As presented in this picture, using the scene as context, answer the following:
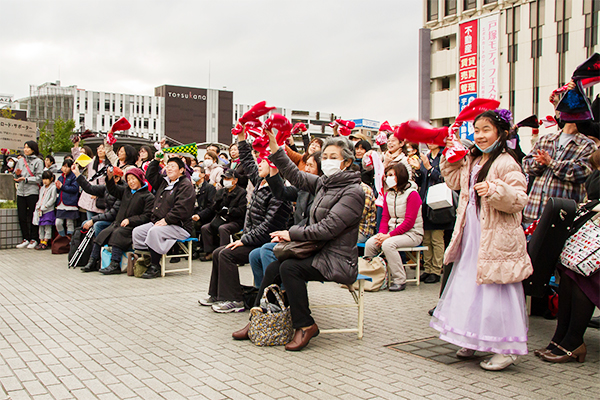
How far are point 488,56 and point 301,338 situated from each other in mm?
28748

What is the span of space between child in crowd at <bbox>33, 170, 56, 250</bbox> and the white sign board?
2.24 m

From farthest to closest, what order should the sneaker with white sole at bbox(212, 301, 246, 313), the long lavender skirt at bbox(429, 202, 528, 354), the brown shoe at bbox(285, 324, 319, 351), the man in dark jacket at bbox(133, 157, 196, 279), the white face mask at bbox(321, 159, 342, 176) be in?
the man in dark jacket at bbox(133, 157, 196, 279) → the sneaker with white sole at bbox(212, 301, 246, 313) → the white face mask at bbox(321, 159, 342, 176) → the brown shoe at bbox(285, 324, 319, 351) → the long lavender skirt at bbox(429, 202, 528, 354)

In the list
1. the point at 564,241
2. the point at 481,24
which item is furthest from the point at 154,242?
the point at 481,24

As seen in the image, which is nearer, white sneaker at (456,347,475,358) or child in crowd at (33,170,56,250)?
white sneaker at (456,347,475,358)

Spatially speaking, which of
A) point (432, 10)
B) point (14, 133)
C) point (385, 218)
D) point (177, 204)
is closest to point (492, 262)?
point (385, 218)

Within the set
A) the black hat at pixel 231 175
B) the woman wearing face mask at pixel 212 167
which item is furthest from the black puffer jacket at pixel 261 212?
the woman wearing face mask at pixel 212 167

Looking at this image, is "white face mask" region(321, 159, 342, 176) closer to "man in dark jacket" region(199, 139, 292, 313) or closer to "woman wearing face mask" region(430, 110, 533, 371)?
"woman wearing face mask" region(430, 110, 533, 371)

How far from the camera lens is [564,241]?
4.57 m

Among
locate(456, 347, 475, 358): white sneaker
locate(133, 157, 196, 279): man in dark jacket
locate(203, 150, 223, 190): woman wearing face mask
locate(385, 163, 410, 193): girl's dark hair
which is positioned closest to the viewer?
locate(456, 347, 475, 358): white sneaker

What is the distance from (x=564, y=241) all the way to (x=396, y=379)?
1.95 m

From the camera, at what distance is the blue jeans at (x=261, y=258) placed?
5965 mm

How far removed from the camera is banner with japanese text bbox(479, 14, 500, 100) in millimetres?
28797

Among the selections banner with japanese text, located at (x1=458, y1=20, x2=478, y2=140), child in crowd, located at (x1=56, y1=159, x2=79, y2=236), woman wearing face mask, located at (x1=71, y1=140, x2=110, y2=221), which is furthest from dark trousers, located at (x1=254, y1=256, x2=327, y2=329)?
banner with japanese text, located at (x1=458, y1=20, x2=478, y2=140)

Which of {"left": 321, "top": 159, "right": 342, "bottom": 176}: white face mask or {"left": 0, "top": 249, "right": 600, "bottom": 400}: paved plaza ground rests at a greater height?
{"left": 321, "top": 159, "right": 342, "bottom": 176}: white face mask
